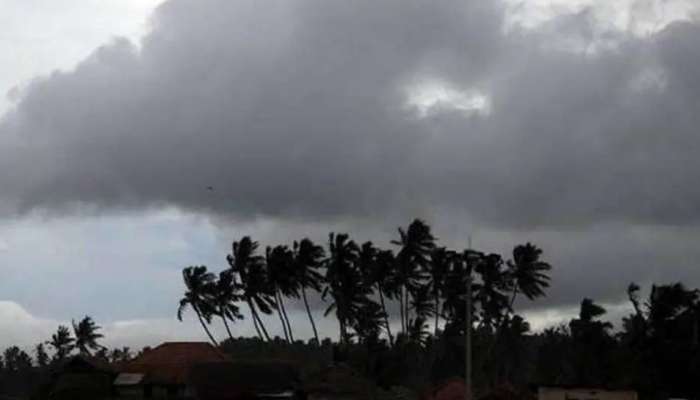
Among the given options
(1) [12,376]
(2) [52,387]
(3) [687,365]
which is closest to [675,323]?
(3) [687,365]

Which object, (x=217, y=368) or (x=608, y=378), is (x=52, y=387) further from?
(x=608, y=378)

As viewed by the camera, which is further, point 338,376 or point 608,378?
point 608,378

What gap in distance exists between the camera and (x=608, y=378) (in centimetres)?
8775

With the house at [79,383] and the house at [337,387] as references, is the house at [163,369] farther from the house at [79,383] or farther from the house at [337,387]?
the house at [337,387]

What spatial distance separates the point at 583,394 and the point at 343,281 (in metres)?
49.4

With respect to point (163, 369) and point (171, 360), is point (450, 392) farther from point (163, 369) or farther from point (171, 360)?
point (171, 360)

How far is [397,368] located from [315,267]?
12.5m

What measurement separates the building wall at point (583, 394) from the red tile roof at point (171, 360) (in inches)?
1186

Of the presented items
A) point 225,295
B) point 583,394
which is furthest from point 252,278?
point 583,394

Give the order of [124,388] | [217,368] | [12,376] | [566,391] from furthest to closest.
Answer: [12,376], [124,388], [217,368], [566,391]

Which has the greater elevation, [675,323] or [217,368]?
[675,323]

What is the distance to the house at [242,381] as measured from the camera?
66.9m

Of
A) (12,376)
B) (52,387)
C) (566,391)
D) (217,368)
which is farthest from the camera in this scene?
(12,376)

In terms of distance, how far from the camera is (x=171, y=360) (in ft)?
298
